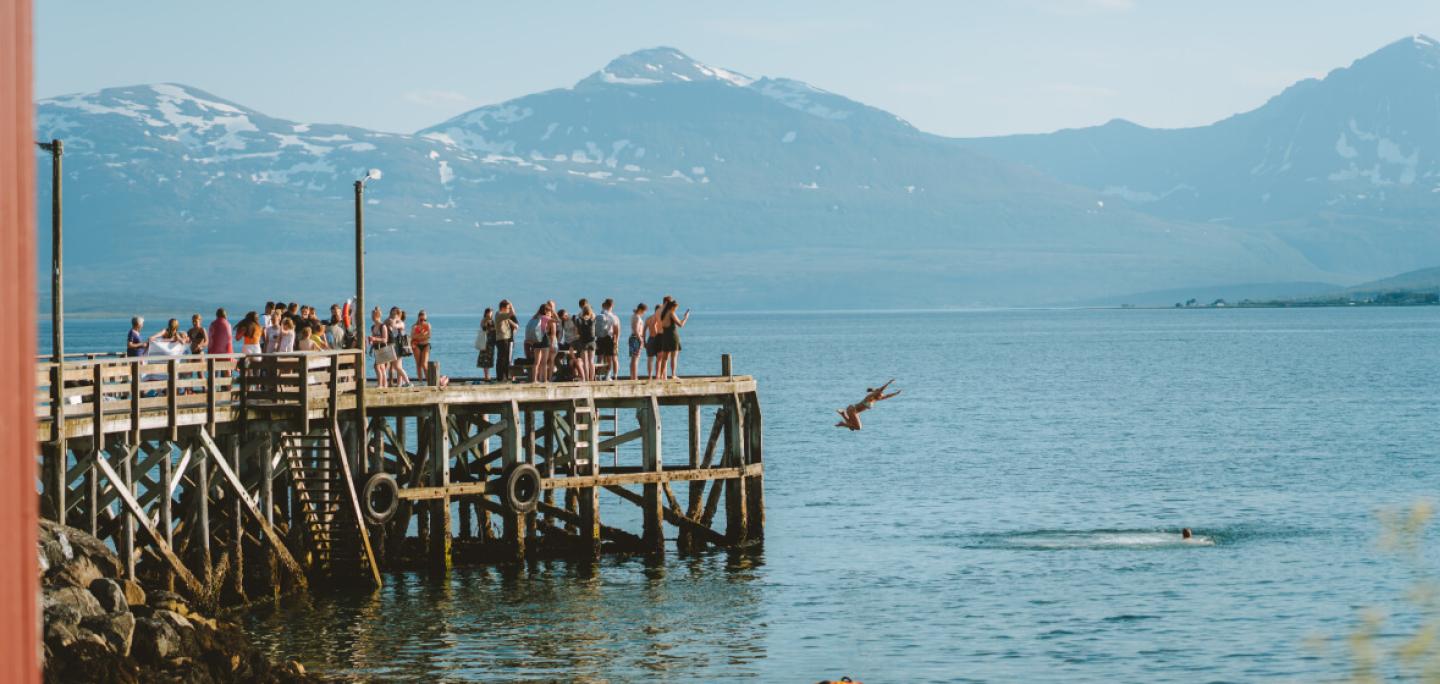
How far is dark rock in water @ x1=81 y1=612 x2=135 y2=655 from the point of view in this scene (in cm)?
1942

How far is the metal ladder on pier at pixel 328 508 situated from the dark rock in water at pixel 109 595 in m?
7.26

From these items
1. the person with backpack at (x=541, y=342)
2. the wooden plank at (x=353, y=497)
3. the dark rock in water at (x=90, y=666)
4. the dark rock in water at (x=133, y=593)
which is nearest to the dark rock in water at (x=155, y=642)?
the dark rock in water at (x=90, y=666)

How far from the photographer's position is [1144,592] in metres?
32.5

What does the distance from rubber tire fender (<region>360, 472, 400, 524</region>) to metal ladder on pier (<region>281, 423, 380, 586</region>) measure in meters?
0.24

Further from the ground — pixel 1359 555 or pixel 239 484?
pixel 239 484

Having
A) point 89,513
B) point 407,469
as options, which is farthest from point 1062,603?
point 89,513

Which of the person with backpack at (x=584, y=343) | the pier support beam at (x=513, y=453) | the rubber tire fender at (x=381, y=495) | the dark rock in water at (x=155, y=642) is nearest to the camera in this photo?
the dark rock in water at (x=155, y=642)

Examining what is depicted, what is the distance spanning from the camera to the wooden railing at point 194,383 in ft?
76.9

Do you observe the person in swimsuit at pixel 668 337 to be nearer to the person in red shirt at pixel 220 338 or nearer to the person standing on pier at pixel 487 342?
the person standing on pier at pixel 487 342

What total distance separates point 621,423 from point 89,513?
4656cm

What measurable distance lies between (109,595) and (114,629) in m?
0.86

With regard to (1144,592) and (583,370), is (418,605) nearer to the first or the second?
(583,370)

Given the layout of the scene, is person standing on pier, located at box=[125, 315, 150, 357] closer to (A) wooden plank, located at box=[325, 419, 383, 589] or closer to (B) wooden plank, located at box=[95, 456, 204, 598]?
(A) wooden plank, located at box=[325, 419, 383, 589]

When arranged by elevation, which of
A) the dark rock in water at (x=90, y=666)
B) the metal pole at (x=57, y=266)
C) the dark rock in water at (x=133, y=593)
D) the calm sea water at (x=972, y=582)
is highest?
the metal pole at (x=57, y=266)
